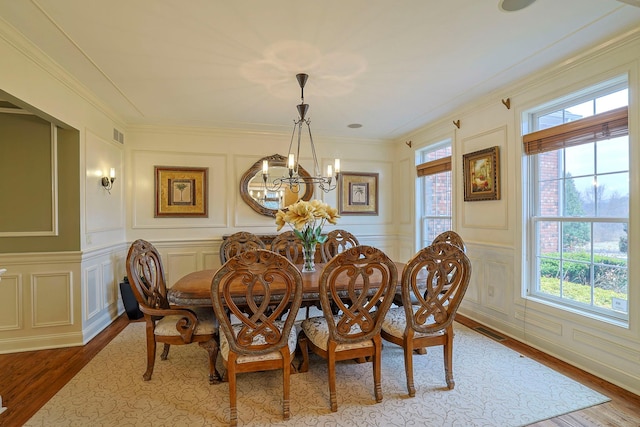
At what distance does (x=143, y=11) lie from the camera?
197cm

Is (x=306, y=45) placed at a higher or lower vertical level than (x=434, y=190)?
higher

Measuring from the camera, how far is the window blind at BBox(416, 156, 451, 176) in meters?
4.20

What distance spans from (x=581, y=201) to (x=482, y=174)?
1023 mm

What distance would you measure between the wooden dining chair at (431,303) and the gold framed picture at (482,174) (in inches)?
63.8

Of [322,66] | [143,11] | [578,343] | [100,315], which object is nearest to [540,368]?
[578,343]

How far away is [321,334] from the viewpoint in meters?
2.23

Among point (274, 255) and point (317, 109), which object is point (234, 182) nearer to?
point (317, 109)

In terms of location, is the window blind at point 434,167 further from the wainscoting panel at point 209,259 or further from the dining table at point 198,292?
the wainscoting panel at point 209,259

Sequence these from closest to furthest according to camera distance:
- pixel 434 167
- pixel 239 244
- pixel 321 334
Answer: pixel 321 334 → pixel 239 244 → pixel 434 167

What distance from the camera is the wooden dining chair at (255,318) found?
72.4 inches

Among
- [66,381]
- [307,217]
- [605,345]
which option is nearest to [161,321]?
[66,381]

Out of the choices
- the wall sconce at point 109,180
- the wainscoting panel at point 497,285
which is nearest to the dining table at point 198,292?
the wainscoting panel at point 497,285

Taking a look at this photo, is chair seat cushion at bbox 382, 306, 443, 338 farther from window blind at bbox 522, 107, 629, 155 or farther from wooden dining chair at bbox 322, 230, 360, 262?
window blind at bbox 522, 107, 629, 155

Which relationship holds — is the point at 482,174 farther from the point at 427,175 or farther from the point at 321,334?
the point at 321,334
